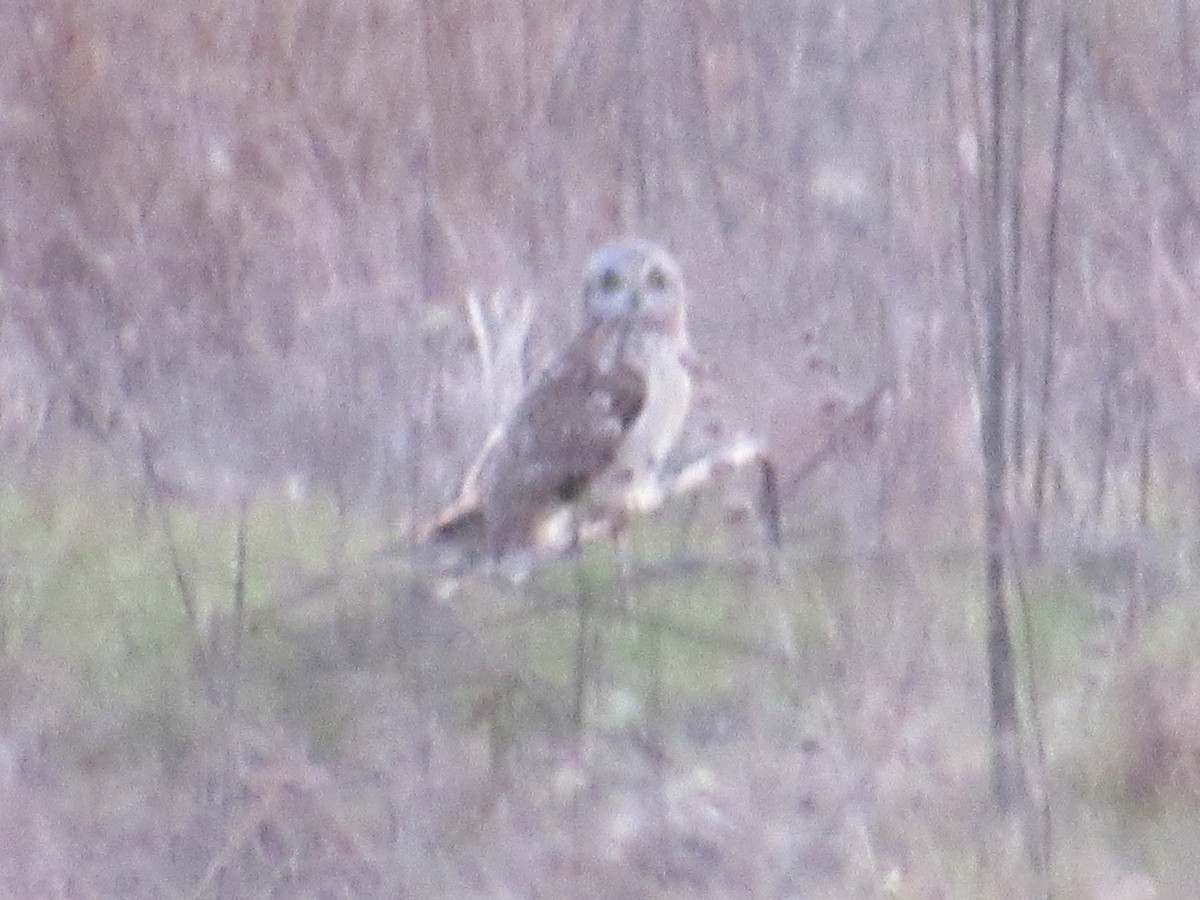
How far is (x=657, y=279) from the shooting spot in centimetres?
503

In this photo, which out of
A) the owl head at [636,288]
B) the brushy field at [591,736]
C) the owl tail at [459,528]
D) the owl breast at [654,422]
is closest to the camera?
the brushy field at [591,736]

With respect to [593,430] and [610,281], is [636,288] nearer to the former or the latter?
[610,281]

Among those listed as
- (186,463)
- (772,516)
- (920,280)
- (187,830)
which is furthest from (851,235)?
(187,830)

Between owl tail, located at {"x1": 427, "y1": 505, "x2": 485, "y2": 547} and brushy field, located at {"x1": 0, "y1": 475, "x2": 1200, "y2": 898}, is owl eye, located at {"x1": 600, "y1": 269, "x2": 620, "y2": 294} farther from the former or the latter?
brushy field, located at {"x1": 0, "y1": 475, "x2": 1200, "y2": 898}

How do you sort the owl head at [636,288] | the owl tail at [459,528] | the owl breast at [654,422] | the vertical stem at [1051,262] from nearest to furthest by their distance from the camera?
the vertical stem at [1051,262]
the owl tail at [459,528]
the owl breast at [654,422]
the owl head at [636,288]

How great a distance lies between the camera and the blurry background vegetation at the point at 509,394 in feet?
11.3

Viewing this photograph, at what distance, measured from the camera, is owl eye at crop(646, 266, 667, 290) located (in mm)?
4996

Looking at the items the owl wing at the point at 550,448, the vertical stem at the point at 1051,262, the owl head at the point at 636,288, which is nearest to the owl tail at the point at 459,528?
the owl wing at the point at 550,448

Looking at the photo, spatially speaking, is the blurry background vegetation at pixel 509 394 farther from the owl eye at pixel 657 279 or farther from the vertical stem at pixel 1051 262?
the owl eye at pixel 657 279

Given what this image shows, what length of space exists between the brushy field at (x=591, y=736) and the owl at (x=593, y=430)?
0.25 m

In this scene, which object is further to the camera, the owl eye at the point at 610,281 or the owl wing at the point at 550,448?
the owl eye at the point at 610,281

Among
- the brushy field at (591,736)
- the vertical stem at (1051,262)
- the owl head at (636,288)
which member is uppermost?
the vertical stem at (1051,262)

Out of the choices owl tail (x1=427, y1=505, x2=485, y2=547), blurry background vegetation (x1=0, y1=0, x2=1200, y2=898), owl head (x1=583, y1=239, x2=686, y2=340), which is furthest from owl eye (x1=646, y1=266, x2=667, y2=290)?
owl tail (x1=427, y1=505, x2=485, y2=547)

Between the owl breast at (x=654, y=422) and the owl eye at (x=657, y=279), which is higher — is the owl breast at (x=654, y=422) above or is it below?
below
